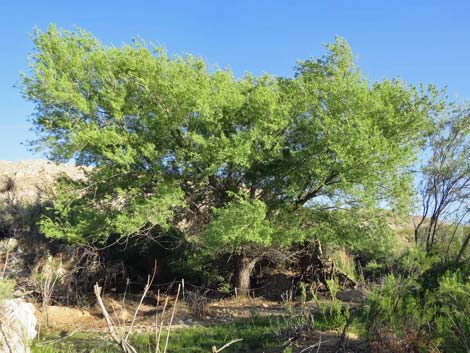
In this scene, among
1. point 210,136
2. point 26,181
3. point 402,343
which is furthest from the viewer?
point 26,181

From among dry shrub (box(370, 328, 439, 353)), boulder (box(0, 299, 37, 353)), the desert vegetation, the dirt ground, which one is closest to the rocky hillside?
the desert vegetation

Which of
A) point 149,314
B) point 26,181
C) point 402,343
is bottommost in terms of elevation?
point 149,314

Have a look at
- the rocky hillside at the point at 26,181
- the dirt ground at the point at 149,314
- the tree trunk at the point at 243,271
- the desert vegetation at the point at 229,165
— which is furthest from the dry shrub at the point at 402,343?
the rocky hillside at the point at 26,181

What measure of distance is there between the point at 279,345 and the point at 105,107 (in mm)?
7750

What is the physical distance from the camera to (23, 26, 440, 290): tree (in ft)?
36.8

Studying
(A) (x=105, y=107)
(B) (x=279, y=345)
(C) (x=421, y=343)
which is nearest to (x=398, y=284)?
(C) (x=421, y=343)

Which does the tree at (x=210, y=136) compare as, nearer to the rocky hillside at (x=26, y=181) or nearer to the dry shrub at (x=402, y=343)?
the dry shrub at (x=402, y=343)

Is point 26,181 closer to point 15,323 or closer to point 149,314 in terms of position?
point 149,314

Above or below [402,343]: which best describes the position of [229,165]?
above

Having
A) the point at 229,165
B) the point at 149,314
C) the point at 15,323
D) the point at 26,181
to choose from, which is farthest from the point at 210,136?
the point at 26,181

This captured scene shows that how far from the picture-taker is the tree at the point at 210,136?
11219 mm

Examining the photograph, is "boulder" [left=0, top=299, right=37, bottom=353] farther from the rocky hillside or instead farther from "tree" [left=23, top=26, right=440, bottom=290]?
the rocky hillside

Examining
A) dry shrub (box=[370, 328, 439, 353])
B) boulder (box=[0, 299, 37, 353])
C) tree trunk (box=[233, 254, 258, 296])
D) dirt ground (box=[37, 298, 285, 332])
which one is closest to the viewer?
→ boulder (box=[0, 299, 37, 353])

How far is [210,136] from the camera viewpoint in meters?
11.9
